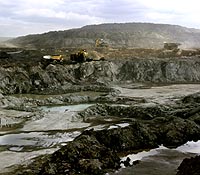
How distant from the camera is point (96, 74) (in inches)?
2199

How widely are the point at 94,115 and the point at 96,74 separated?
2479 centimetres

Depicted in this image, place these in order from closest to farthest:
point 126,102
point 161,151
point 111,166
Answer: point 111,166 < point 161,151 < point 126,102

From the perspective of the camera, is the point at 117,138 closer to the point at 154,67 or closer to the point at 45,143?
the point at 45,143

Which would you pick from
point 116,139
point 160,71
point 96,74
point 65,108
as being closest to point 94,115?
point 65,108

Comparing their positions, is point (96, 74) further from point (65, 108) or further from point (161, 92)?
point (65, 108)

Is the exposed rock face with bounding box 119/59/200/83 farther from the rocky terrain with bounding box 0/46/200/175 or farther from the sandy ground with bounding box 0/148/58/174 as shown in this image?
the sandy ground with bounding box 0/148/58/174

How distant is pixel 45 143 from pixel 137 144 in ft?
17.3

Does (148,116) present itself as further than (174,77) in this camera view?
No

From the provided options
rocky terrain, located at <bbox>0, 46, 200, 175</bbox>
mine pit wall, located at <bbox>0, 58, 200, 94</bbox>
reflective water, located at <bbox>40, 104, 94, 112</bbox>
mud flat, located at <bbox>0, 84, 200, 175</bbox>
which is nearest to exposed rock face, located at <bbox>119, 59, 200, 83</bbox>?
mine pit wall, located at <bbox>0, 58, 200, 94</bbox>

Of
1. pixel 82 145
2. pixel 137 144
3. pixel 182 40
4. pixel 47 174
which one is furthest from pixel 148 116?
pixel 182 40

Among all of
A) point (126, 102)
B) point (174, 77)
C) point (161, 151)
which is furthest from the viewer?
point (174, 77)

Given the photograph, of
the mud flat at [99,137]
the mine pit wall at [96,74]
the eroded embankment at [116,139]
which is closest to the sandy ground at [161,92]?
the mud flat at [99,137]

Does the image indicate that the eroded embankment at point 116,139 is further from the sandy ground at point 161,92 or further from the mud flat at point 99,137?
the sandy ground at point 161,92

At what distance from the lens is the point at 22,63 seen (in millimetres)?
52344
